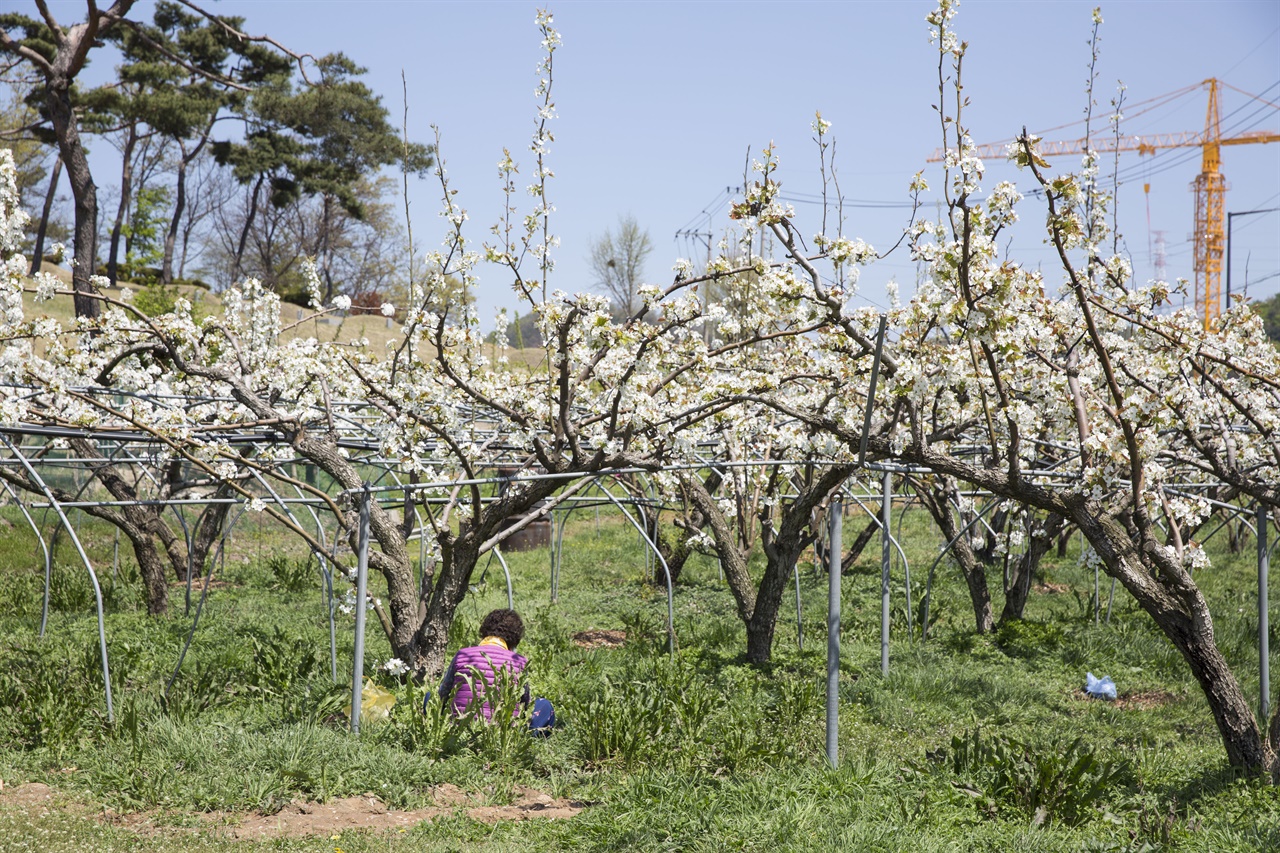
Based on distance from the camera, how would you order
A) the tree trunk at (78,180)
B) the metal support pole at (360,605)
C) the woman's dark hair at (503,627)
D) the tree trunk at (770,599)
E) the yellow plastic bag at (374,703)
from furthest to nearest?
1. the tree trunk at (78,180)
2. the tree trunk at (770,599)
3. the woman's dark hair at (503,627)
4. the yellow plastic bag at (374,703)
5. the metal support pole at (360,605)

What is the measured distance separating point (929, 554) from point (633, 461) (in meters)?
10.3

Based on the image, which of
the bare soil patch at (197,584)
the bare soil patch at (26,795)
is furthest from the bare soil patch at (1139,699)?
the bare soil patch at (197,584)

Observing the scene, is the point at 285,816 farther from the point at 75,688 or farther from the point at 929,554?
the point at 929,554

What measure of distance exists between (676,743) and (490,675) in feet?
4.04

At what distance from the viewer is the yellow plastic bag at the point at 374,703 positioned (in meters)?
6.37

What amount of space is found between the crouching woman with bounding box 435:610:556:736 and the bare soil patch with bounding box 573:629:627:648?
2.98 meters

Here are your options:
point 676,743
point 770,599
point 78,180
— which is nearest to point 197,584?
point 78,180

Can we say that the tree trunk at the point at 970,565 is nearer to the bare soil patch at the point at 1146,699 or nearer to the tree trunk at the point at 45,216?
the bare soil patch at the point at 1146,699

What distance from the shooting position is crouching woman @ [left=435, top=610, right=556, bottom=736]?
6086 mm

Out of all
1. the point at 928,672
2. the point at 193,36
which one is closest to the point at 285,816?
the point at 928,672

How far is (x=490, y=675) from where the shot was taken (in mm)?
6246

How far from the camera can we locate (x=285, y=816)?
509 centimetres

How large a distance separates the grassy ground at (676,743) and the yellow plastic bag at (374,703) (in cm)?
10

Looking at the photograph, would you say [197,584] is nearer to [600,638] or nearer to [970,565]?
[600,638]
